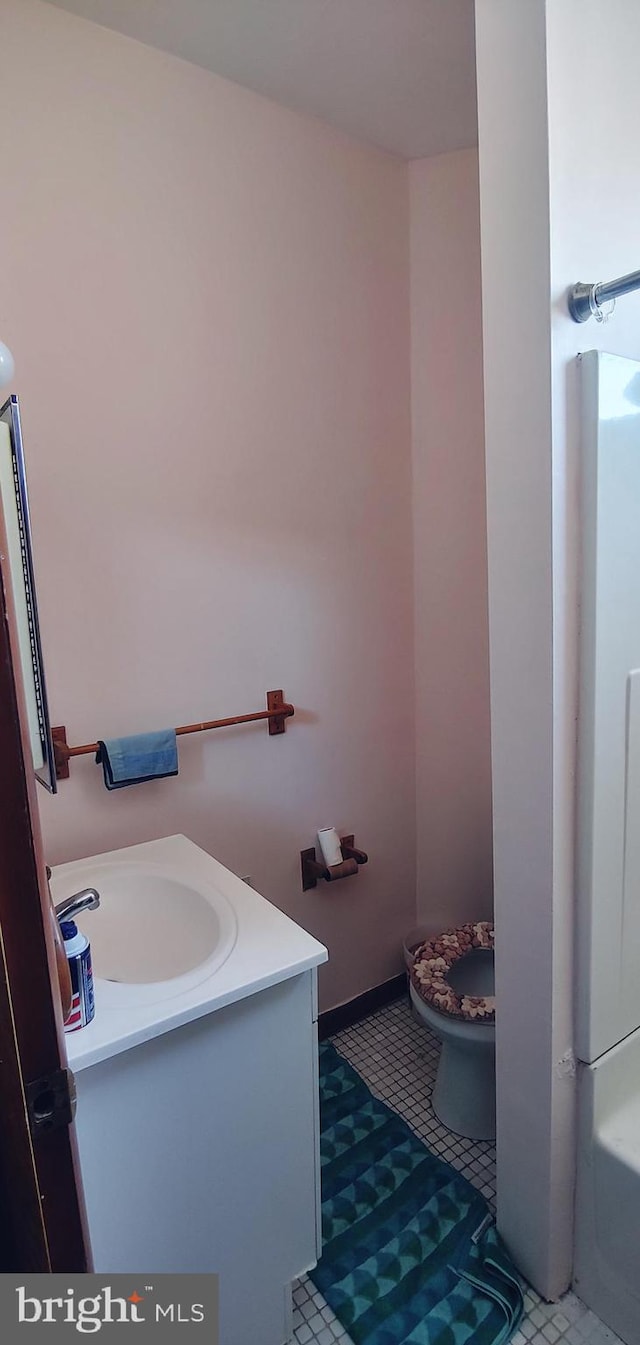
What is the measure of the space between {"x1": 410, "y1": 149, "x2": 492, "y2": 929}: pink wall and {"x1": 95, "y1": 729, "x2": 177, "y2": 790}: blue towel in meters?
0.94

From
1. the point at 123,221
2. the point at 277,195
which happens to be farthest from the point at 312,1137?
the point at 277,195

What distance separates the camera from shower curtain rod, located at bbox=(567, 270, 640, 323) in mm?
1028

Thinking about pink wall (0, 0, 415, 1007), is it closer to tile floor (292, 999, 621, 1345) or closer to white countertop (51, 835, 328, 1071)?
tile floor (292, 999, 621, 1345)

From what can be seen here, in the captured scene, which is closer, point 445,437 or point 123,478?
point 123,478

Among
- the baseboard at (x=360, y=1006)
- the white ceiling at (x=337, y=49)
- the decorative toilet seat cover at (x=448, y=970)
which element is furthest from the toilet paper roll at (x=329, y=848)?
the white ceiling at (x=337, y=49)

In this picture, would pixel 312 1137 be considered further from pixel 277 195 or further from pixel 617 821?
pixel 277 195

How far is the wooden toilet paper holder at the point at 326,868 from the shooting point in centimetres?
197

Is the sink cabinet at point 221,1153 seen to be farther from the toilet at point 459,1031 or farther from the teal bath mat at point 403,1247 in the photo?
the toilet at point 459,1031

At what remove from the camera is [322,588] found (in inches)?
77.2

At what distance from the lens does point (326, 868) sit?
1.98 m

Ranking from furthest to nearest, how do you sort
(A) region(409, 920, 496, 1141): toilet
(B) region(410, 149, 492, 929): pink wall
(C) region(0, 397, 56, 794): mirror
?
(B) region(410, 149, 492, 929): pink wall → (A) region(409, 920, 496, 1141): toilet → (C) region(0, 397, 56, 794): mirror

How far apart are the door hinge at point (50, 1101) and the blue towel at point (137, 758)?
942 mm

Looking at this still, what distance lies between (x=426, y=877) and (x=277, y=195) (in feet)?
6.87

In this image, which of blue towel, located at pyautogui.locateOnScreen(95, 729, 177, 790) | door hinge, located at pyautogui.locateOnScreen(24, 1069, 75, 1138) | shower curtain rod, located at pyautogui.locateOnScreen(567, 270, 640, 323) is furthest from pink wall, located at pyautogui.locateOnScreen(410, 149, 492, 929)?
door hinge, located at pyautogui.locateOnScreen(24, 1069, 75, 1138)
